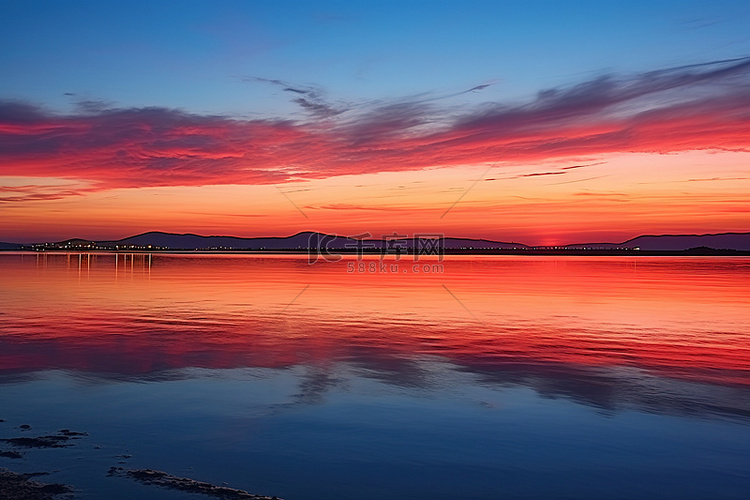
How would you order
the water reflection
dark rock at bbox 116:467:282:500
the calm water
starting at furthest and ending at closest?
1. the water reflection
2. the calm water
3. dark rock at bbox 116:467:282:500

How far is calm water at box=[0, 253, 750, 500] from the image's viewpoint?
838cm

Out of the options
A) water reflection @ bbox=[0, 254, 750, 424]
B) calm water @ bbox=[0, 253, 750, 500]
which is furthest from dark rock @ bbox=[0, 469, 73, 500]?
water reflection @ bbox=[0, 254, 750, 424]

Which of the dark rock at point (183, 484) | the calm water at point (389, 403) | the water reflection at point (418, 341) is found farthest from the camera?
the water reflection at point (418, 341)

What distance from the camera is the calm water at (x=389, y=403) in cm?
838

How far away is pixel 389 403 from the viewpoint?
40.0 ft

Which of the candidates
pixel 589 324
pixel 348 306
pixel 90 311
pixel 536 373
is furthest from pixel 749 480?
pixel 90 311

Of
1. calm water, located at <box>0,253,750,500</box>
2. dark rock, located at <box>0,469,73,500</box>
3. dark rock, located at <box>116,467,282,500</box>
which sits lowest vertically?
calm water, located at <box>0,253,750,500</box>

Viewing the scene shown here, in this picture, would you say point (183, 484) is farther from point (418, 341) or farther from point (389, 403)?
point (418, 341)

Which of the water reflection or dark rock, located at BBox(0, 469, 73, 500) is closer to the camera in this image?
dark rock, located at BBox(0, 469, 73, 500)

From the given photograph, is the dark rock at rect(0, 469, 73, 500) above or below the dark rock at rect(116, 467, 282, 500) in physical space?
above

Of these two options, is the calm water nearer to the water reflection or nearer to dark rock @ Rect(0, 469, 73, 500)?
the water reflection

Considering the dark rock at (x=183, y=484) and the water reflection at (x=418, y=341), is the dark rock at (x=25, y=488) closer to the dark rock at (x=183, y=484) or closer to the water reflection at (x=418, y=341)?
the dark rock at (x=183, y=484)

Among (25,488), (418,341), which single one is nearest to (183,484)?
(25,488)

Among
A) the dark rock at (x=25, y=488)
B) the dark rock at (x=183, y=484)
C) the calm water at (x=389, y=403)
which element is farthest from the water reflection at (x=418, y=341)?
the dark rock at (x=25, y=488)
